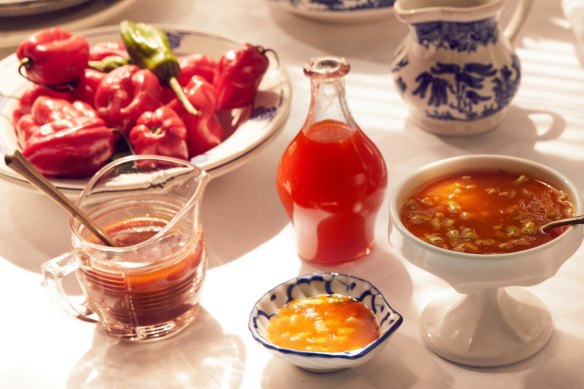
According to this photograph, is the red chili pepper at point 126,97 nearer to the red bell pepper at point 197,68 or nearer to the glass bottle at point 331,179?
the red bell pepper at point 197,68

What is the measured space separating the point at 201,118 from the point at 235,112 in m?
0.14

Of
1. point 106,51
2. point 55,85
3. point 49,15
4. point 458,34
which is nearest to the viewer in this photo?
point 458,34

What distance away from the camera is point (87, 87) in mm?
1664

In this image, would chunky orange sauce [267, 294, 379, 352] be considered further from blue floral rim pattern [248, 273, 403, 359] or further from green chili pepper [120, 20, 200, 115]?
green chili pepper [120, 20, 200, 115]

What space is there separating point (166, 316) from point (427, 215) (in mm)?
369

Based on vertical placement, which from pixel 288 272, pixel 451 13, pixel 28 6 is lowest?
pixel 288 272

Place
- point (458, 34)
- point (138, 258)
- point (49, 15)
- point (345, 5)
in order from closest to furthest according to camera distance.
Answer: point (138, 258) → point (458, 34) → point (345, 5) → point (49, 15)

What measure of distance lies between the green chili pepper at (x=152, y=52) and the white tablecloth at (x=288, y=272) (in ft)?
0.74

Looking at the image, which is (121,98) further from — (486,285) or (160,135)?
(486,285)

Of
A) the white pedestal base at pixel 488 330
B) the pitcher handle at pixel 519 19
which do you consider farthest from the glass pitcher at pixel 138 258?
the pitcher handle at pixel 519 19

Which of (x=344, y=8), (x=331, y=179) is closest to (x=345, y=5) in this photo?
(x=344, y=8)

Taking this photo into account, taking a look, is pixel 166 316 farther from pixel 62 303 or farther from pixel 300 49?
pixel 300 49

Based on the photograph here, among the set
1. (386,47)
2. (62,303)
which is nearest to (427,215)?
(62,303)

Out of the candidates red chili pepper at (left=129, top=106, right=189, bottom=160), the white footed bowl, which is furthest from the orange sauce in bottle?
red chili pepper at (left=129, top=106, right=189, bottom=160)
